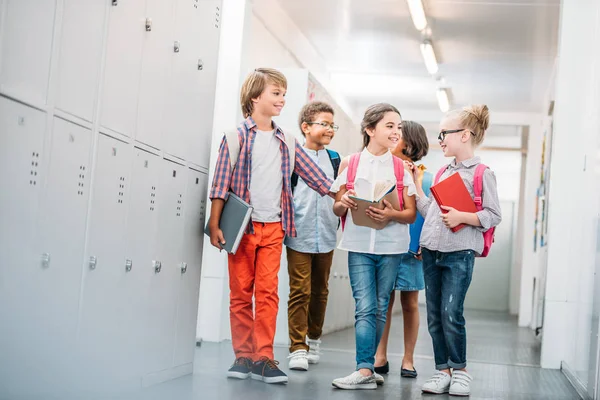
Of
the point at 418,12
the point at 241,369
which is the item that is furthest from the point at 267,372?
the point at 418,12

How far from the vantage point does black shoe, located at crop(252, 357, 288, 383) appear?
3.65m

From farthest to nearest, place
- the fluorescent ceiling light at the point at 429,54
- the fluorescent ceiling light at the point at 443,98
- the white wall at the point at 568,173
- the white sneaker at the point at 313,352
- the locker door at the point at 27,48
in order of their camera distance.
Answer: the fluorescent ceiling light at the point at 443,98
the fluorescent ceiling light at the point at 429,54
the white wall at the point at 568,173
the white sneaker at the point at 313,352
the locker door at the point at 27,48

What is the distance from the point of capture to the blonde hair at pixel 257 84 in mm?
3889

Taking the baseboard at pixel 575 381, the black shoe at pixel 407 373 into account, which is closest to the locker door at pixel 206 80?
the black shoe at pixel 407 373

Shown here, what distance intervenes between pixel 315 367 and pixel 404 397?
1.00 m

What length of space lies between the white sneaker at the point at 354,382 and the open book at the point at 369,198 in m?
0.68

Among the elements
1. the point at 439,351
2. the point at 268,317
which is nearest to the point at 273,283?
the point at 268,317

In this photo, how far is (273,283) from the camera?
377cm

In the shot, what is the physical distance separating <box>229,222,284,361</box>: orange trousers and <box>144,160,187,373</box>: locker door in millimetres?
285

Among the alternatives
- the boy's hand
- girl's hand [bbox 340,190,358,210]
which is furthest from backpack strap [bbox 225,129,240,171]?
girl's hand [bbox 340,190,358,210]

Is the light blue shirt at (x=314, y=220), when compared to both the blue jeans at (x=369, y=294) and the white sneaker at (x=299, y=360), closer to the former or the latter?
the white sneaker at (x=299, y=360)

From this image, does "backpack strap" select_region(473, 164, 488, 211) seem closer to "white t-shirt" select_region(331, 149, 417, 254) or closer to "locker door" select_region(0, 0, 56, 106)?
"white t-shirt" select_region(331, 149, 417, 254)

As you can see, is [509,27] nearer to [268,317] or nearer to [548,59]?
[548,59]

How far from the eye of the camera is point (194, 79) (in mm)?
3789
